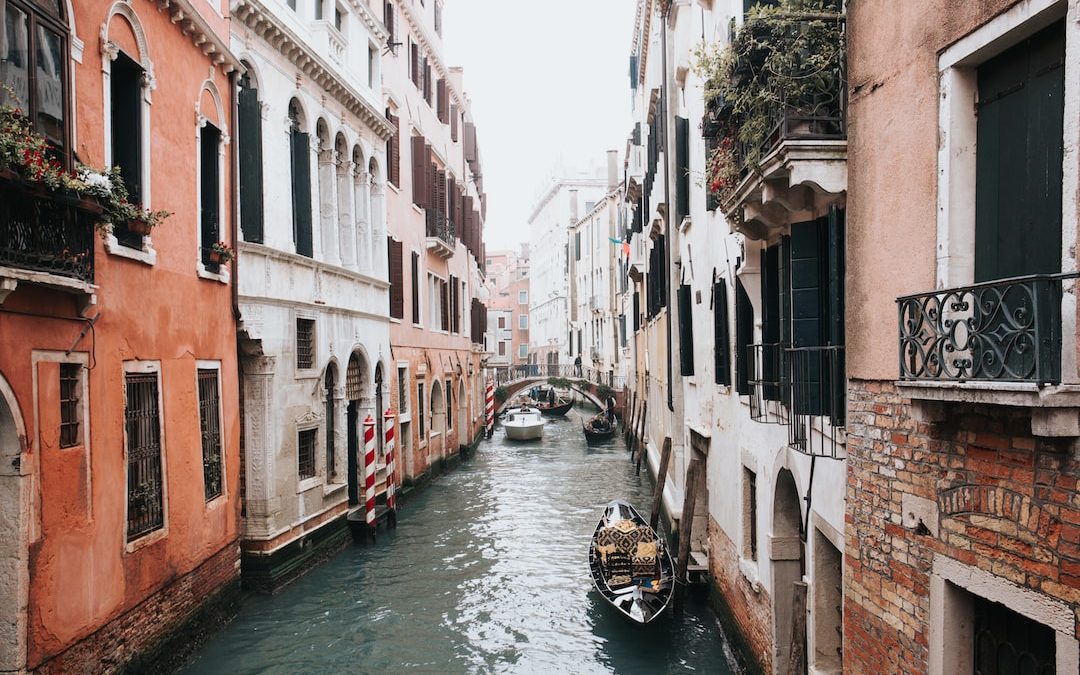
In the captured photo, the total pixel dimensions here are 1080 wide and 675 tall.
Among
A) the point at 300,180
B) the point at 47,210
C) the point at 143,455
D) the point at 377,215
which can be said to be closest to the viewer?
the point at 47,210

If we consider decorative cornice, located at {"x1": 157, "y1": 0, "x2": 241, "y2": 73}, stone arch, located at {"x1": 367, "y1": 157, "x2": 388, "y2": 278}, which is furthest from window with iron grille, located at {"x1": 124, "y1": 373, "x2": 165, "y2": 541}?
stone arch, located at {"x1": 367, "y1": 157, "x2": 388, "y2": 278}

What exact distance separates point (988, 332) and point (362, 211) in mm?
13217

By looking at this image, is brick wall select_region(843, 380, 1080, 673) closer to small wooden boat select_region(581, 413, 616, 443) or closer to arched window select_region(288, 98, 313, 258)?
arched window select_region(288, 98, 313, 258)

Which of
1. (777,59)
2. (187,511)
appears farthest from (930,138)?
(187,511)

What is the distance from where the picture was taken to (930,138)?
13.9 feet

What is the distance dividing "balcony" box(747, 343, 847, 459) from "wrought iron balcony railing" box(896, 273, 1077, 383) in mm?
1065

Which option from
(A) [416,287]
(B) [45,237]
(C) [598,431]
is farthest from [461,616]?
(C) [598,431]

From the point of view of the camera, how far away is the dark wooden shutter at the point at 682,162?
11945mm

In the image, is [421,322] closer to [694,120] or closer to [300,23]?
[300,23]

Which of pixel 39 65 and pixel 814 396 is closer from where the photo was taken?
Result: pixel 814 396

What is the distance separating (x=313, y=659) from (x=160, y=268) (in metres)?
4.38

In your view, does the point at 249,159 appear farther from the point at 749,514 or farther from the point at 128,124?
the point at 749,514

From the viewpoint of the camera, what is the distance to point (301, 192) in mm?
12500

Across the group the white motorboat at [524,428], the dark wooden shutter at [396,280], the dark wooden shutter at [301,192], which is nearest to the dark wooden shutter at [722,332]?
the dark wooden shutter at [301,192]
